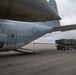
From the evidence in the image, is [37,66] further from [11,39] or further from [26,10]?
[26,10]

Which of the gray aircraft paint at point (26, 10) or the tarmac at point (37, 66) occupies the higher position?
the gray aircraft paint at point (26, 10)

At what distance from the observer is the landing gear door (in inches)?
488

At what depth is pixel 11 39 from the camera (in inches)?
495

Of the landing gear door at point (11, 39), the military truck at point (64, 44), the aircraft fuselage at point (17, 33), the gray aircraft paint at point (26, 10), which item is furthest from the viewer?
the military truck at point (64, 44)

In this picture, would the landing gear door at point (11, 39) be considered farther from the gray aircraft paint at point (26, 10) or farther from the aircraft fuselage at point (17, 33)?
the gray aircraft paint at point (26, 10)

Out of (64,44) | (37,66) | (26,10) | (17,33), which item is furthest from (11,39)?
(64,44)

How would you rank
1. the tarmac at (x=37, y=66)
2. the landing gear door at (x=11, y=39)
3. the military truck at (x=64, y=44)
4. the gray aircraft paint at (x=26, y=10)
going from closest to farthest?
the gray aircraft paint at (x=26, y=10), the tarmac at (x=37, y=66), the landing gear door at (x=11, y=39), the military truck at (x=64, y=44)

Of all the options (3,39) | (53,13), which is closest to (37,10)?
(53,13)

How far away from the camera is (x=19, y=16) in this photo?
9.16 ft

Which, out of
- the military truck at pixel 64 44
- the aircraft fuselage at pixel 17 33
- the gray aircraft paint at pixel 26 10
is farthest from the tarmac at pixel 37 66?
the military truck at pixel 64 44

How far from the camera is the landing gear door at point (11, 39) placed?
40.6 feet

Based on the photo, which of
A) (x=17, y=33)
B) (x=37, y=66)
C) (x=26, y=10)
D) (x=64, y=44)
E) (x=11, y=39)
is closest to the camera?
(x=26, y=10)

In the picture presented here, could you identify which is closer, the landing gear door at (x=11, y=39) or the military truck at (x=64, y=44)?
the landing gear door at (x=11, y=39)

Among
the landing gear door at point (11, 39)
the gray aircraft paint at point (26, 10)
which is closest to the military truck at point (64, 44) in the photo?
the landing gear door at point (11, 39)
